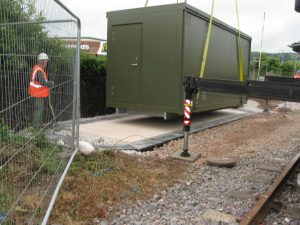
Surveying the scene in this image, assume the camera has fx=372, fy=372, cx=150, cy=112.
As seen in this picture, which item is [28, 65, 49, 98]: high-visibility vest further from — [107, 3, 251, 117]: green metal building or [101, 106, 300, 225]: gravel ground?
[107, 3, 251, 117]: green metal building

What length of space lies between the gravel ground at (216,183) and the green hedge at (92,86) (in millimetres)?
3824

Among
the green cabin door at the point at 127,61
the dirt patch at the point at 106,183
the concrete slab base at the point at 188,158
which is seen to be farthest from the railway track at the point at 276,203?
the green cabin door at the point at 127,61

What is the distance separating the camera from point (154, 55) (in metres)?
9.70

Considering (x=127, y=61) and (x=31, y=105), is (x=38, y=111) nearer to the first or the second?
(x=31, y=105)

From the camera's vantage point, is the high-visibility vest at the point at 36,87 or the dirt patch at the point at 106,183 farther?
the dirt patch at the point at 106,183

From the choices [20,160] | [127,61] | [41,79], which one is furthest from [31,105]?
[127,61]

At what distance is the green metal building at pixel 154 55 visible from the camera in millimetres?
9367

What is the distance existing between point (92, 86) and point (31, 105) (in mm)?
8537

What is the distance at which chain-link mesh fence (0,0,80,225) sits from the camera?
9.02ft

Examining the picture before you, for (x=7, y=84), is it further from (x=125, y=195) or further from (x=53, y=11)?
(x=125, y=195)

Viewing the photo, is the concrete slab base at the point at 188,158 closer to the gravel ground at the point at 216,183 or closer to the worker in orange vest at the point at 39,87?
the gravel ground at the point at 216,183

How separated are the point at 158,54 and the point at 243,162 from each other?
12.9ft

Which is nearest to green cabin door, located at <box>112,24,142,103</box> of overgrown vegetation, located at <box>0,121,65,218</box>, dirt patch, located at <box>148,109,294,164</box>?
dirt patch, located at <box>148,109,294,164</box>

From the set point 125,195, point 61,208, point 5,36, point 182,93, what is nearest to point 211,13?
point 182,93
